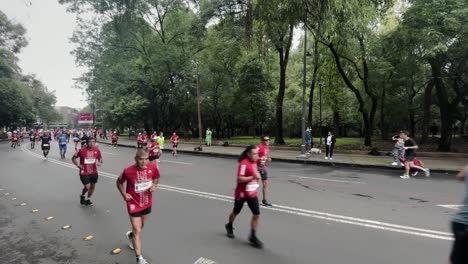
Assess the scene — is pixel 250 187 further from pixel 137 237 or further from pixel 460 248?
pixel 460 248

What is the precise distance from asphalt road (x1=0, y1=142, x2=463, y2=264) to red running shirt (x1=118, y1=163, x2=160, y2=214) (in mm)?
775

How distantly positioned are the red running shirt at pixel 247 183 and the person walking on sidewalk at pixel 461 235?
8.37 feet

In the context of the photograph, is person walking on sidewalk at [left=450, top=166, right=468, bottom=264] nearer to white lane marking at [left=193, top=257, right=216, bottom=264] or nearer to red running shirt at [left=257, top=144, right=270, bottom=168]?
white lane marking at [left=193, top=257, right=216, bottom=264]

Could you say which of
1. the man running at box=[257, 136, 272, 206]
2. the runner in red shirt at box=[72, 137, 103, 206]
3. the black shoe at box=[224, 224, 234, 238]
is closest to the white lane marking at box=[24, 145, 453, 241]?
the man running at box=[257, 136, 272, 206]

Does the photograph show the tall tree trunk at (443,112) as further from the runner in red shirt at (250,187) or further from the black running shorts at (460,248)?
the black running shorts at (460,248)

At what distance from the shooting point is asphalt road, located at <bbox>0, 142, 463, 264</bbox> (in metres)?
4.26

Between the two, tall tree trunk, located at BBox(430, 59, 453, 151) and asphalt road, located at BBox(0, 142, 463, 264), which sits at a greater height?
tall tree trunk, located at BBox(430, 59, 453, 151)

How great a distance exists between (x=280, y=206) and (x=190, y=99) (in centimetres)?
2826

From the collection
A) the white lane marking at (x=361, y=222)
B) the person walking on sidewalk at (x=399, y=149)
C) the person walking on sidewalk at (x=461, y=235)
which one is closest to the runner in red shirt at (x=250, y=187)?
the white lane marking at (x=361, y=222)

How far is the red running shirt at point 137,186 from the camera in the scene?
4094 mm

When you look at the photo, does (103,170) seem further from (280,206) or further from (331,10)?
(331,10)

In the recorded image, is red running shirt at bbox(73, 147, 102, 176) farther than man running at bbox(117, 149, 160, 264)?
Yes

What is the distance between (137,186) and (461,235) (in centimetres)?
376

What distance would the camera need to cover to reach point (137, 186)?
4.14m
